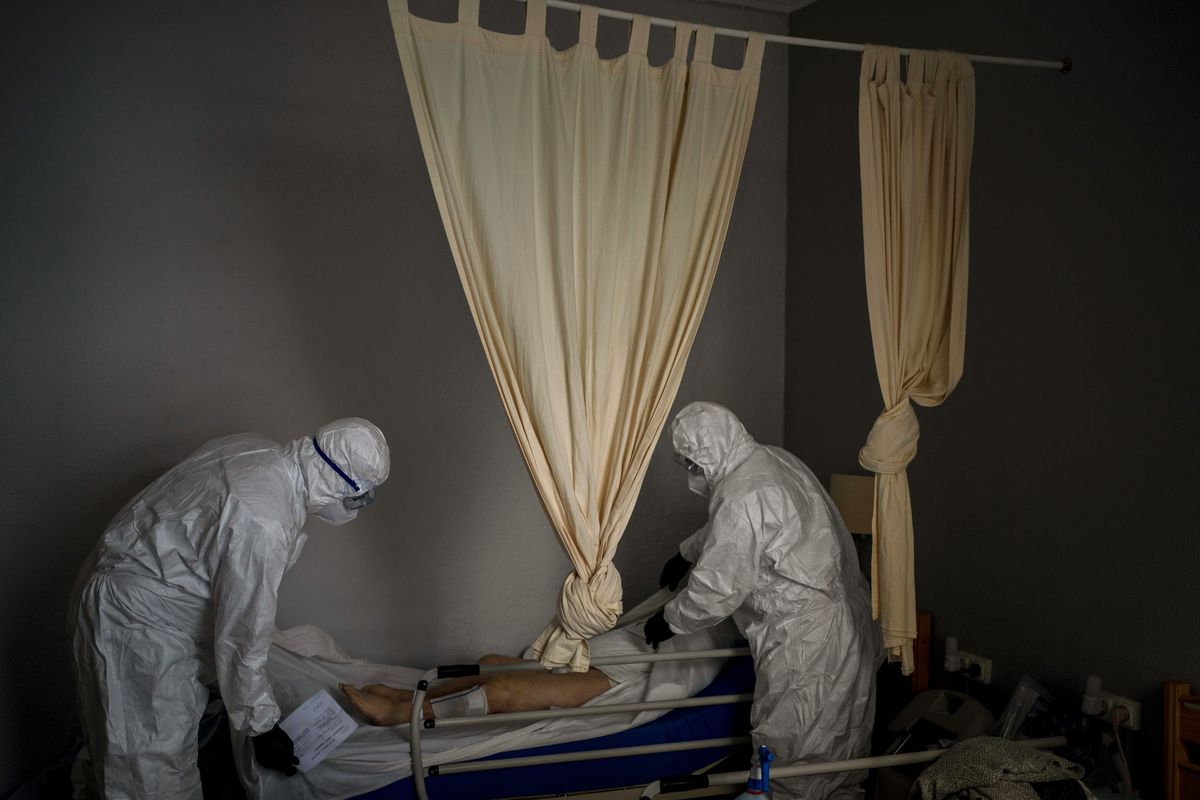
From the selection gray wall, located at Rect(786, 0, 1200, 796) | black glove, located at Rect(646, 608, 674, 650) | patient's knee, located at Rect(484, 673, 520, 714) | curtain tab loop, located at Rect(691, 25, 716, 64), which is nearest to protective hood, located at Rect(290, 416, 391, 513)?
patient's knee, located at Rect(484, 673, 520, 714)

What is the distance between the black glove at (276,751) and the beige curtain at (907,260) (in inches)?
73.0

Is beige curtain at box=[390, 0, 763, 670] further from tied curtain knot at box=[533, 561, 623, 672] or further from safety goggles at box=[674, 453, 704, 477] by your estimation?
safety goggles at box=[674, 453, 704, 477]

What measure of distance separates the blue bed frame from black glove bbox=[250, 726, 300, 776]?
256mm

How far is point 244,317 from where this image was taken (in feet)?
12.3

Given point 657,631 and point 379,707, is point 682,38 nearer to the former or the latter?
point 657,631

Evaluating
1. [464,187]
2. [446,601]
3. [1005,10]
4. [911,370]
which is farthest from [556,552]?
[1005,10]

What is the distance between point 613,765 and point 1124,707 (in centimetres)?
159

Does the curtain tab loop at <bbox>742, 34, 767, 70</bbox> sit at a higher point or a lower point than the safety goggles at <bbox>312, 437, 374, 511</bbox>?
higher

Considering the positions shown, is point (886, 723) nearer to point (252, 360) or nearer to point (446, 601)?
point (446, 601)

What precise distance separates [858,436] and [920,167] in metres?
1.61

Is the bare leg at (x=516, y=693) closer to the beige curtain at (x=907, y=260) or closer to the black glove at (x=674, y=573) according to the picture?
the black glove at (x=674, y=573)

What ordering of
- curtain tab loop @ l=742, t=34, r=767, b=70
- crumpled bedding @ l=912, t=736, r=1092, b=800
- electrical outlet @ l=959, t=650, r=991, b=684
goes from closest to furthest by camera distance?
crumpled bedding @ l=912, t=736, r=1092, b=800 → curtain tab loop @ l=742, t=34, r=767, b=70 → electrical outlet @ l=959, t=650, r=991, b=684

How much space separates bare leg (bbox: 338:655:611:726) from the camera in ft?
9.64

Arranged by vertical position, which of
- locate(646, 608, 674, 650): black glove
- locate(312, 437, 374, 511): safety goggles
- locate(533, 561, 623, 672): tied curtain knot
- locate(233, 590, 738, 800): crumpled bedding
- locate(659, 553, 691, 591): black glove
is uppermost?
locate(312, 437, 374, 511): safety goggles
